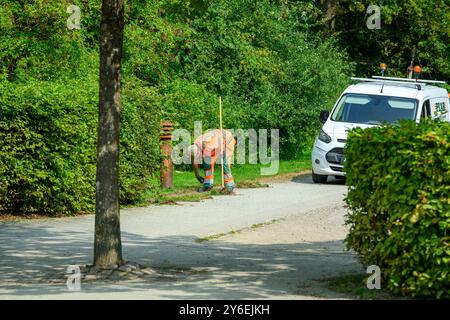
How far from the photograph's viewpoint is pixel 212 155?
2117cm

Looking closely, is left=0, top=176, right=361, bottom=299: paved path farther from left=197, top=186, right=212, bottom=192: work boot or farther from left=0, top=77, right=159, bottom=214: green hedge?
left=197, top=186, right=212, bottom=192: work boot

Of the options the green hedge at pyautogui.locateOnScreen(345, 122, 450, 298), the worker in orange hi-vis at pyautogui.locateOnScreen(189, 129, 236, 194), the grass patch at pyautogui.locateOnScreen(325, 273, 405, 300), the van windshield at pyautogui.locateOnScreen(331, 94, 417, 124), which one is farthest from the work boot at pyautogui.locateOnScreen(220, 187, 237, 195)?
the green hedge at pyautogui.locateOnScreen(345, 122, 450, 298)

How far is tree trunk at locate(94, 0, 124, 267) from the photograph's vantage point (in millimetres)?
11898

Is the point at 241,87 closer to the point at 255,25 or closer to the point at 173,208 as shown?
the point at 255,25

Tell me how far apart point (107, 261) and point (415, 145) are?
3.66 meters

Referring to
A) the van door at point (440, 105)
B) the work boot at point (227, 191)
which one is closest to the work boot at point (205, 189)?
the work boot at point (227, 191)

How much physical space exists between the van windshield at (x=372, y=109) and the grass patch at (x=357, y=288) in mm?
12524

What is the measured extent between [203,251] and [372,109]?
433 inches

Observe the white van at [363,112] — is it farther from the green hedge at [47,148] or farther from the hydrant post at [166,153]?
the green hedge at [47,148]

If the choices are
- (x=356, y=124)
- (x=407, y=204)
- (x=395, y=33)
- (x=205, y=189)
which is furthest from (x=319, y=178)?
(x=395, y=33)

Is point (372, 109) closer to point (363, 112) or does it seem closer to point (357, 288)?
point (363, 112)

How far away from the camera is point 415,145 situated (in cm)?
1008

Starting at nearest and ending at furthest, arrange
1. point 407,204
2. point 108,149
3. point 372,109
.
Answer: point 407,204 < point 108,149 < point 372,109
